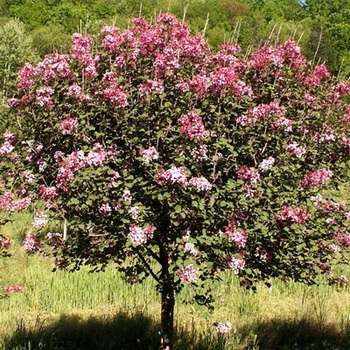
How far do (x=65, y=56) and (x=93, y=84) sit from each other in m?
0.39

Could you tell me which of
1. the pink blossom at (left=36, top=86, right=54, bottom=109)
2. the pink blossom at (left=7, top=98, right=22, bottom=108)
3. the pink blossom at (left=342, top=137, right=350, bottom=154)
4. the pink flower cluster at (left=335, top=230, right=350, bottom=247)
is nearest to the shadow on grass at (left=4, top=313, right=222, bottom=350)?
the pink flower cluster at (left=335, top=230, right=350, bottom=247)

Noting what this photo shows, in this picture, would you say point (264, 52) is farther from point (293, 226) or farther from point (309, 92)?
point (293, 226)

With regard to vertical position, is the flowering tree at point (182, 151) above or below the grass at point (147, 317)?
above

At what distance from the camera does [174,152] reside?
4.18 meters

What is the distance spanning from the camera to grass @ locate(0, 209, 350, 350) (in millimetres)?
6492

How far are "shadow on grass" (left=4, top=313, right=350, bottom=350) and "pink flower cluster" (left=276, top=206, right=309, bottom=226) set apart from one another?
2419mm

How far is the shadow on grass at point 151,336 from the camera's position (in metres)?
6.26

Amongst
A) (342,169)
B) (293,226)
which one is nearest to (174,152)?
(293,226)

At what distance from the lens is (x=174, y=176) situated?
377 cm

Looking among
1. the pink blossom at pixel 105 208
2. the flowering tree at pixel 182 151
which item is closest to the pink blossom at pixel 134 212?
the flowering tree at pixel 182 151

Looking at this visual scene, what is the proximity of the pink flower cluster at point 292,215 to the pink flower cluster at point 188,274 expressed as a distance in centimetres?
89

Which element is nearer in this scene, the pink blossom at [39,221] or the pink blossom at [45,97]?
the pink blossom at [39,221]

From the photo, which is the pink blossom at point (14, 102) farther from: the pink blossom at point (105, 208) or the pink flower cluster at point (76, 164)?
the pink blossom at point (105, 208)

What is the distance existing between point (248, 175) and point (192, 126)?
62cm
